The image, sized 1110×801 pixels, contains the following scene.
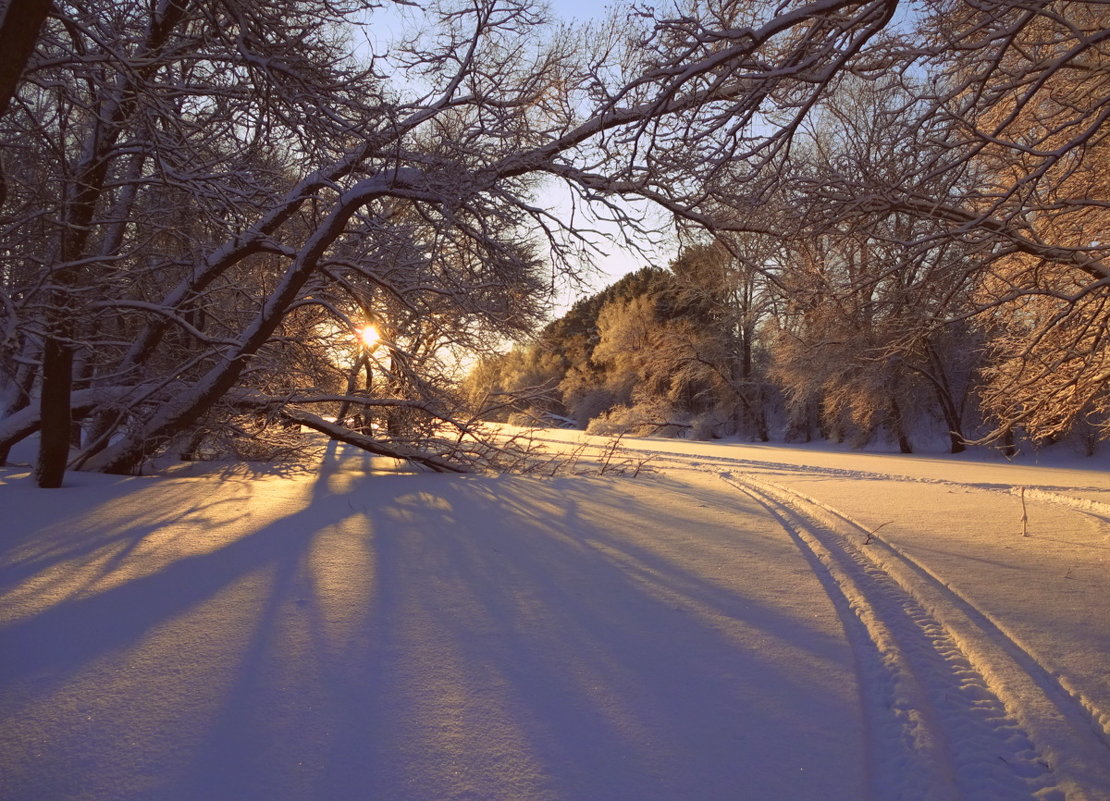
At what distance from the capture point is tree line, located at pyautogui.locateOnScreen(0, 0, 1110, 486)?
14.8 feet

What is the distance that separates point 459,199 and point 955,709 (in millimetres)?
5167

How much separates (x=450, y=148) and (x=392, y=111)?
133 cm

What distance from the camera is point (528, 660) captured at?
319 centimetres

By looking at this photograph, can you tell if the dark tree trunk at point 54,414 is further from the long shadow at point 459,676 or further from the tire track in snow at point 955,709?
the tire track in snow at point 955,709

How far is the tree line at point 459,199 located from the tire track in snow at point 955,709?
2.37 meters

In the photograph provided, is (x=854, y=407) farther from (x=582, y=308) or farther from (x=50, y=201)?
(x=50, y=201)

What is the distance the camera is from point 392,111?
5.00m

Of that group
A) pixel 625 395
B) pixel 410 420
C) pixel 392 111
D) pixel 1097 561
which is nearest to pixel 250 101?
pixel 392 111

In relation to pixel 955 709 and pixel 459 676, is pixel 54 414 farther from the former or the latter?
pixel 955 709

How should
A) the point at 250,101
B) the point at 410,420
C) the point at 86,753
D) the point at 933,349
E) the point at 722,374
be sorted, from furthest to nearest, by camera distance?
the point at 722,374
the point at 933,349
the point at 410,420
the point at 250,101
the point at 86,753

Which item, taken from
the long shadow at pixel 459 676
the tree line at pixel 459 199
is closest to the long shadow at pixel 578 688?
the long shadow at pixel 459 676

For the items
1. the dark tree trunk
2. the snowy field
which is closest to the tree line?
the dark tree trunk

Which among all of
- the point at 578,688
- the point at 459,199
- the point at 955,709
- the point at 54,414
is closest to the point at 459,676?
the point at 578,688

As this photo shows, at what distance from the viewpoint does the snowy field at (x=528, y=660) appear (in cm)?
233
